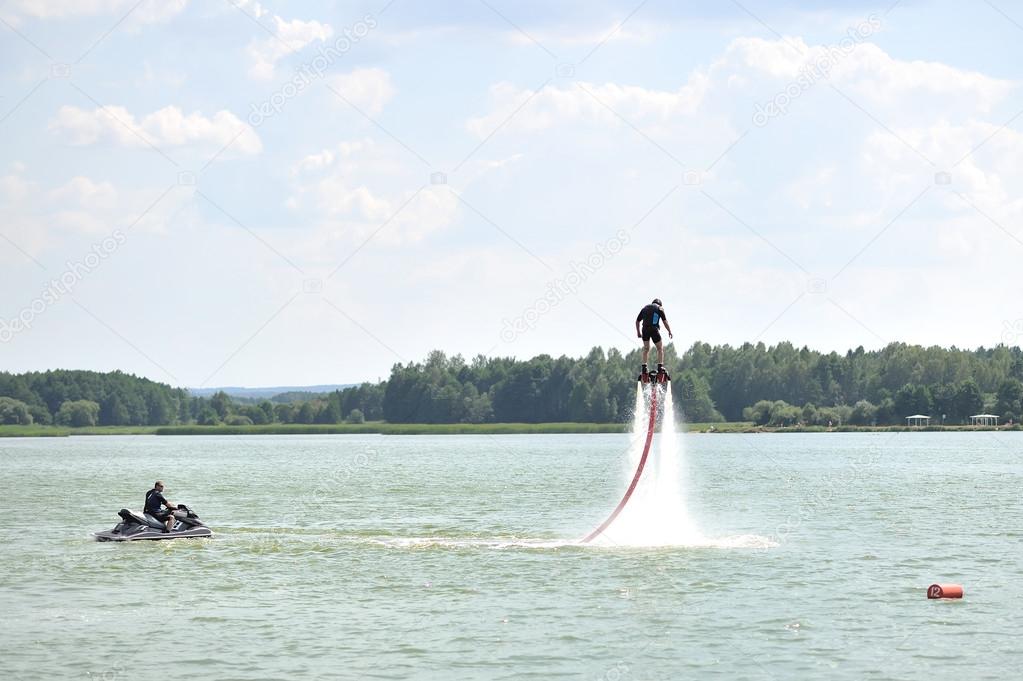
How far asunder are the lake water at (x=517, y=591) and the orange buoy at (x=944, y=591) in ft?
1.12

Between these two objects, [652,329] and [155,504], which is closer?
[652,329]

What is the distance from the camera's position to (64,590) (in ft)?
113

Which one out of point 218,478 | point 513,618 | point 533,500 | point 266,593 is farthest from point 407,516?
point 218,478

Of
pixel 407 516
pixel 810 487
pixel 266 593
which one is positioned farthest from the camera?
pixel 810 487

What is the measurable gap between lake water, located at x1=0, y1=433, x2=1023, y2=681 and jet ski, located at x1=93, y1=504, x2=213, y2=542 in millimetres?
390

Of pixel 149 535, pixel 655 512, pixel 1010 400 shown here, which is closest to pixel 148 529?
pixel 149 535

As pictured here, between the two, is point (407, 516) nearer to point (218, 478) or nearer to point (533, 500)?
point (533, 500)

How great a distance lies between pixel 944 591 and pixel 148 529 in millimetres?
25795

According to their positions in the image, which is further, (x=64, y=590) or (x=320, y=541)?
(x=320, y=541)

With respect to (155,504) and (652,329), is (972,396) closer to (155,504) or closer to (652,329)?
(155,504)

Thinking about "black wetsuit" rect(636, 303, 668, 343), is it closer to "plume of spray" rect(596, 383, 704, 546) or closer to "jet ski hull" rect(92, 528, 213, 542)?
"plume of spray" rect(596, 383, 704, 546)

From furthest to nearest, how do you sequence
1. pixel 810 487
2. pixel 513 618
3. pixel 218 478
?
pixel 218 478
pixel 810 487
pixel 513 618

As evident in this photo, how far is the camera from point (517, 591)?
33562 millimetres

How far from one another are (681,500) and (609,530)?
58.4ft
